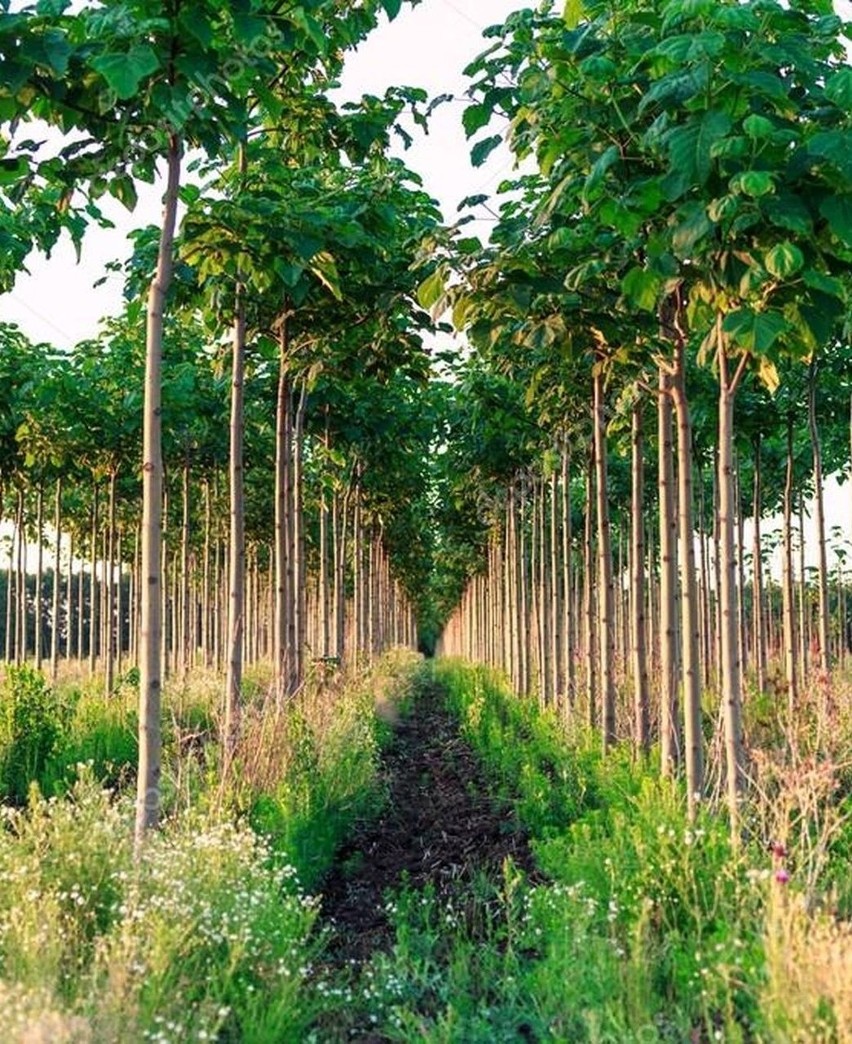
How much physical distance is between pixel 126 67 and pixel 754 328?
270 centimetres

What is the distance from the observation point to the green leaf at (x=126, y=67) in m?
4.27

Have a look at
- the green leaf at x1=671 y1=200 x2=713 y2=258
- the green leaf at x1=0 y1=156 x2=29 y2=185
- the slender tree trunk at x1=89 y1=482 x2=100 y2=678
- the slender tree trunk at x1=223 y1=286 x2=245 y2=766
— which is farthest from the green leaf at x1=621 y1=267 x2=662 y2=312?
the slender tree trunk at x1=89 y1=482 x2=100 y2=678

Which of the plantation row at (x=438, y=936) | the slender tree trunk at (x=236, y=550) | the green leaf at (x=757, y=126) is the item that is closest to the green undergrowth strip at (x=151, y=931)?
the plantation row at (x=438, y=936)

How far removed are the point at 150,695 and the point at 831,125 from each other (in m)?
4.24

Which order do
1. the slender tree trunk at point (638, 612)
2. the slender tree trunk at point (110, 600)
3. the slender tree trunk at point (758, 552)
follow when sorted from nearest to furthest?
the slender tree trunk at point (638, 612), the slender tree trunk at point (758, 552), the slender tree trunk at point (110, 600)

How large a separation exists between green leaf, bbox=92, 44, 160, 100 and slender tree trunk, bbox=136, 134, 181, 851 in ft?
5.95

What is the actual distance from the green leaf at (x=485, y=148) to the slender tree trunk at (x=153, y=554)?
1724 mm

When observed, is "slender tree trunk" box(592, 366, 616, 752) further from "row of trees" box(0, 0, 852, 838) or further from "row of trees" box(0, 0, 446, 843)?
"row of trees" box(0, 0, 446, 843)

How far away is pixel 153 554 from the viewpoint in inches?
235

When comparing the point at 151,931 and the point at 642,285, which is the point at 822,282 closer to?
the point at 642,285

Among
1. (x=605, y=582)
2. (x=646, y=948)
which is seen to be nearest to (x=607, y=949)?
(x=646, y=948)

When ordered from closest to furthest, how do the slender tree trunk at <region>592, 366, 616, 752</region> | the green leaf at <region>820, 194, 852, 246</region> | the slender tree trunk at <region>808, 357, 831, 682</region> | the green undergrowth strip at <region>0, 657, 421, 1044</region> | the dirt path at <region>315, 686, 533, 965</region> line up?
the green undergrowth strip at <region>0, 657, 421, 1044</region> → the green leaf at <region>820, 194, 852, 246</region> → the dirt path at <region>315, 686, 533, 965</region> → the slender tree trunk at <region>592, 366, 616, 752</region> → the slender tree trunk at <region>808, 357, 831, 682</region>

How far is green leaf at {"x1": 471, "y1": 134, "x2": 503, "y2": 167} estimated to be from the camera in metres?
5.63

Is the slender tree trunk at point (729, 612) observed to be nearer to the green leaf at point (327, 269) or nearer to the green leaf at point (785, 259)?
the green leaf at point (785, 259)
